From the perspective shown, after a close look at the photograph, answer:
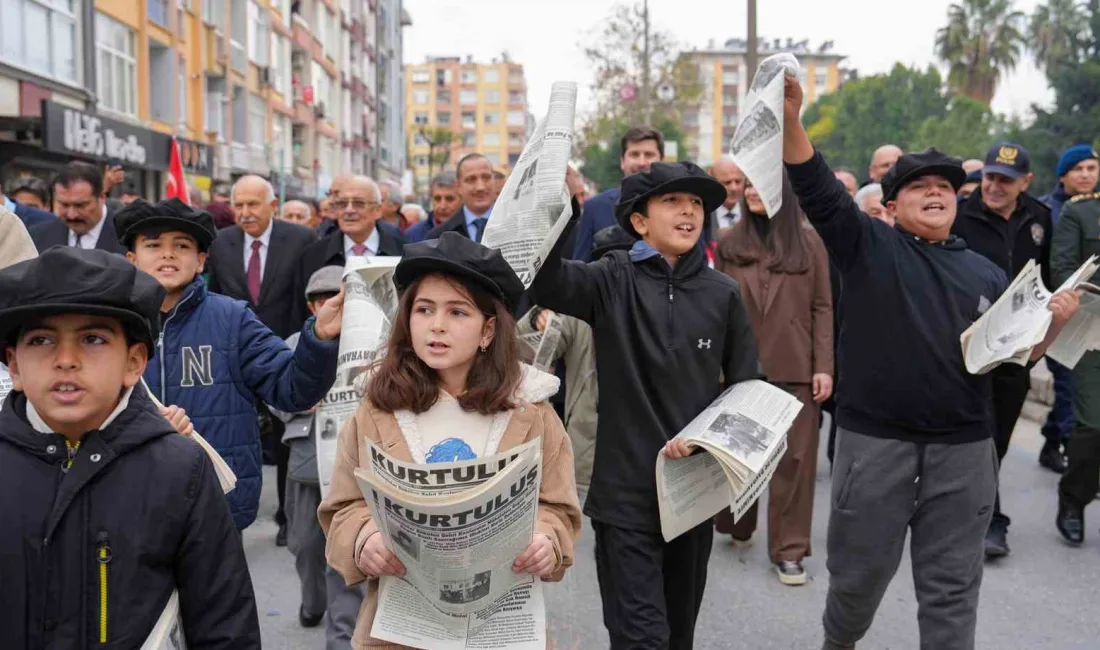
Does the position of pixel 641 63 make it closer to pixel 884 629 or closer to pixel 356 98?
pixel 356 98

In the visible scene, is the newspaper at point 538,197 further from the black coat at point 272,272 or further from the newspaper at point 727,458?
the black coat at point 272,272

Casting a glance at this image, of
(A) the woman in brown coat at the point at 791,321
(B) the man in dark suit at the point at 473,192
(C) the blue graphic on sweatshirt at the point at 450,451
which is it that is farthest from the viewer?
(B) the man in dark suit at the point at 473,192

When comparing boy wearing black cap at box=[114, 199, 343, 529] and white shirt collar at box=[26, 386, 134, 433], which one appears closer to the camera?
white shirt collar at box=[26, 386, 134, 433]

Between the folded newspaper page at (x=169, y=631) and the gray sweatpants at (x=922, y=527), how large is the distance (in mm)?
2545

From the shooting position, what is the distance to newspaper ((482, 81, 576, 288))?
284 cm

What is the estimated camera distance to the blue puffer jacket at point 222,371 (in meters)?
3.52

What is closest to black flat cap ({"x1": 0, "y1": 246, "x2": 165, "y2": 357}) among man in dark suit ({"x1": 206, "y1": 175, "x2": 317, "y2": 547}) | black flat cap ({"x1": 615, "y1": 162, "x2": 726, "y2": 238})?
black flat cap ({"x1": 615, "y1": 162, "x2": 726, "y2": 238})

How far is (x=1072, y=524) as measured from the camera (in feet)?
20.2

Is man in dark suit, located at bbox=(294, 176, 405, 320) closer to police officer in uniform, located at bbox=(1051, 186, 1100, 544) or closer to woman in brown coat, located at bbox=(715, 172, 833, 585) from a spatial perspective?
woman in brown coat, located at bbox=(715, 172, 833, 585)

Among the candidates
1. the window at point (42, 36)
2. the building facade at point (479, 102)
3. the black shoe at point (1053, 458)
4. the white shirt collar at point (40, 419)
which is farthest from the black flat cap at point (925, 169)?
the building facade at point (479, 102)

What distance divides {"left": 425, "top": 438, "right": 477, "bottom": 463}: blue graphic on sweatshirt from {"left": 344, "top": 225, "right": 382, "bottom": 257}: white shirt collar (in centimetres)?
403

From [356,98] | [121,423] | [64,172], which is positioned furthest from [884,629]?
[356,98]

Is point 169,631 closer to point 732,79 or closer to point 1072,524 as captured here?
point 1072,524

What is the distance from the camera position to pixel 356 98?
186 feet
